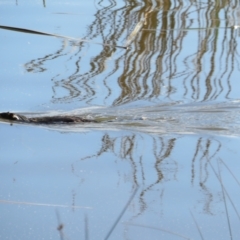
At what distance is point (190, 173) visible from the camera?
4613 mm

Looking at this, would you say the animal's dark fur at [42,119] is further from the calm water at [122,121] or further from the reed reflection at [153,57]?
the reed reflection at [153,57]

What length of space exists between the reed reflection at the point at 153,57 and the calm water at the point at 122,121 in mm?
11

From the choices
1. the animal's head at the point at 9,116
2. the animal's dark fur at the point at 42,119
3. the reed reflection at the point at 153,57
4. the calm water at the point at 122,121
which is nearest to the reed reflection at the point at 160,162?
the calm water at the point at 122,121

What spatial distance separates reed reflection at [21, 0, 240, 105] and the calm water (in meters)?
0.01

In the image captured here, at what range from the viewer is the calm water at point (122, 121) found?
4.02 m

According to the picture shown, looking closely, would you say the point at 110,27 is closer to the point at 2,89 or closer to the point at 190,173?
→ the point at 2,89

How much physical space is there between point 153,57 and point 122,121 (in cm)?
128

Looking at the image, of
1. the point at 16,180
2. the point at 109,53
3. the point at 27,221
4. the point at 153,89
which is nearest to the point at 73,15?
the point at 109,53

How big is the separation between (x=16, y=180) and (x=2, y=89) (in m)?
1.92

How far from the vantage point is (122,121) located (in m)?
6.16

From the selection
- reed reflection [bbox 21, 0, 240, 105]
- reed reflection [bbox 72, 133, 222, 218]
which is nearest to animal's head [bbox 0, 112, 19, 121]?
reed reflection [bbox 21, 0, 240, 105]

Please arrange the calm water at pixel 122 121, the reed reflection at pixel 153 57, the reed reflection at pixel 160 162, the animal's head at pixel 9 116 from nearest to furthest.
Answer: the calm water at pixel 122 121, the reed reflection at pixel 160 162, the animal's head at pixel 9 116, the reed reflection at pixel 153 57

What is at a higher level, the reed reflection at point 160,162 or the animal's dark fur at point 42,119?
the animal's dark fur at point 42,119

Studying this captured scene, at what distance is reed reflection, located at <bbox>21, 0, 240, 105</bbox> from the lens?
255 inches
